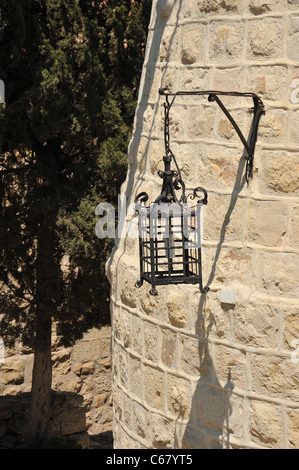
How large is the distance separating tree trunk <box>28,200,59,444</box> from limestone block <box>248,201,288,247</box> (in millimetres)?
5241

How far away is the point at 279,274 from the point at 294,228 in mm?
261

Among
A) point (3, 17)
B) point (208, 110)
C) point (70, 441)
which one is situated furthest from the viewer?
point (70, 441)

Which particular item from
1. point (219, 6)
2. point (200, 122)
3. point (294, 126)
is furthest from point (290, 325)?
point (219, 6)

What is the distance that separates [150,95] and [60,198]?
418cm

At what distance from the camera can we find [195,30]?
4.20m

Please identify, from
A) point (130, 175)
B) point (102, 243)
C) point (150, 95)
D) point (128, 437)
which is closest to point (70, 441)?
point (102, 243)

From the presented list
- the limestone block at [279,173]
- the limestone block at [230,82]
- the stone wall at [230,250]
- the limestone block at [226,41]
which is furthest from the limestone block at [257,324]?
the limestone block at [226,41]

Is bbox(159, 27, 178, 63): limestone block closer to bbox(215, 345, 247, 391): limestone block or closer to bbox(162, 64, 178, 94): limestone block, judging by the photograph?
bbox(162, 64, 178, 94): limestone block

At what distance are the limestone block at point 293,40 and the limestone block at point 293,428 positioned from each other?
1.90 metres

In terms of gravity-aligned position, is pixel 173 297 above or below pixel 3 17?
below

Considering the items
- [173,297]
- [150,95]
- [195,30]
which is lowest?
[173,297]

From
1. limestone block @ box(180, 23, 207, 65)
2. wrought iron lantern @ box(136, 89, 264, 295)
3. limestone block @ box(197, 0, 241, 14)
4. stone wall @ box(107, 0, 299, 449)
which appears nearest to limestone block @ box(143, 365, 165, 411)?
stone wall @ box(107, 0, 299, 449)

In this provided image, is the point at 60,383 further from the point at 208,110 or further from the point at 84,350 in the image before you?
the point at 208,110

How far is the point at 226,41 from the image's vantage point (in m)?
4.02
